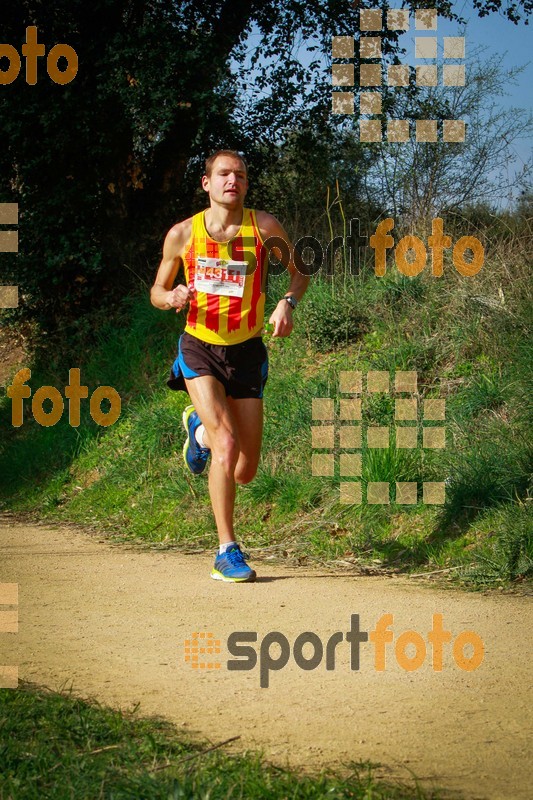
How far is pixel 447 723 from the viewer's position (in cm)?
341

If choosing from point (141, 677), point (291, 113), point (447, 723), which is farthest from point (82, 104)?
point (447, 723)

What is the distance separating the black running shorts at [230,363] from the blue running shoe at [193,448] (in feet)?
1.24

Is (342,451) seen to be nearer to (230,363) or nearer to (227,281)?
(230,363)

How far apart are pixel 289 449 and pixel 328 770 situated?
537cm

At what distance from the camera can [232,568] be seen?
5844 mm

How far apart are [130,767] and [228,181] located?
151 inches

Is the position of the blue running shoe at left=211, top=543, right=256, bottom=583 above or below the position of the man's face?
below

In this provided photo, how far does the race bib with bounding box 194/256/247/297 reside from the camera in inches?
236

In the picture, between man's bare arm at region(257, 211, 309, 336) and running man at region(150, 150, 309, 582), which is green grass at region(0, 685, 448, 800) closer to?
running man at region(150, 150, 309, 582)

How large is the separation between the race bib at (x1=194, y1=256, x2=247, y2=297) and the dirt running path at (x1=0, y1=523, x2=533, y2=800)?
1731 mm

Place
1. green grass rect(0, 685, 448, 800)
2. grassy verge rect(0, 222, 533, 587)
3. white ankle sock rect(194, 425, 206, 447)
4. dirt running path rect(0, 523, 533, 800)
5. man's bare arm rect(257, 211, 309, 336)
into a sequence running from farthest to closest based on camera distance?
grassy verge rect(0, 222, 533, 587) → white ankle sock rect(194, 425, 206, 447) → man's bare arm rect(257, 211, 309, 336) → dirt running path rect(0, 523, 533, 800) → green grass rect(0, 685, 448, 800)

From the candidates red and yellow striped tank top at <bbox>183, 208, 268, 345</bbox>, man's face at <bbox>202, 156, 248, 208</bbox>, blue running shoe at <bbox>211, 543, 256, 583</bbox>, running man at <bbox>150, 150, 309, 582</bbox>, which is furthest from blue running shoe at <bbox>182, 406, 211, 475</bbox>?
man's face at <bbox>202, 156, 248, 208</bbox>

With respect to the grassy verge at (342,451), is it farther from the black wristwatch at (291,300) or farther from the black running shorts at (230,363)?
the black wristwatch at (291,300)

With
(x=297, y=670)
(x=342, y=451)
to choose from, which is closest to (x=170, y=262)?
(x=342, y=451)
